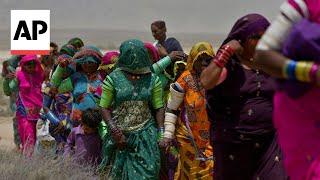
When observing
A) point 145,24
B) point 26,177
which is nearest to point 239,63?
point 26,177

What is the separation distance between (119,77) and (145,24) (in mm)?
115047

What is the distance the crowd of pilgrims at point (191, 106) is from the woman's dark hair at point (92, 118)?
0.03ft

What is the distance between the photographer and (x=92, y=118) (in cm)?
874

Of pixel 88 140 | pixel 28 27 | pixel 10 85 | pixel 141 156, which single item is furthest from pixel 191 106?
pixel 28 27

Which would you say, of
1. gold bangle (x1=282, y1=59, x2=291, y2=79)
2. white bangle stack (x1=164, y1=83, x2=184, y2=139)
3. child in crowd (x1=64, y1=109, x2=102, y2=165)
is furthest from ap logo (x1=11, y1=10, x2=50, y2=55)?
gold bangle (x1=282, y1=59, x2=291, y2=79)

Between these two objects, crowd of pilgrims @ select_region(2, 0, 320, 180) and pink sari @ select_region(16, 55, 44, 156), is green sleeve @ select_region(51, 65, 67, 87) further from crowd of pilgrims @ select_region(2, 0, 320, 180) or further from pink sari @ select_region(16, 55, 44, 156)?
pink sari @ select_region(16, 55, 44, 156)

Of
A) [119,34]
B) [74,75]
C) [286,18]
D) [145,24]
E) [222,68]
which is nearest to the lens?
[286,18]

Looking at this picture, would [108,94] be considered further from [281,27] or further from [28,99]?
[281,27]

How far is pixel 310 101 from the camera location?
392 cm

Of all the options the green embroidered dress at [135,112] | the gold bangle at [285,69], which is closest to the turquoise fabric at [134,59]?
the green embroidered dress at [135,112]

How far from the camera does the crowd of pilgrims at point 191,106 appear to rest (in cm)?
392

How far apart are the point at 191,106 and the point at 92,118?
1.75 metres

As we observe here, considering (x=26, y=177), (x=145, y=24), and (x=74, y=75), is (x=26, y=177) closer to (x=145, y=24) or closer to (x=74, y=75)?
(x=74, y=75)

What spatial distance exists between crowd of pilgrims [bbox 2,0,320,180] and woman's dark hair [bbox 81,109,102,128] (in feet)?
0.03
